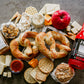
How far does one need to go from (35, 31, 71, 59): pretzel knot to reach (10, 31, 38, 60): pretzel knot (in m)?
0.07

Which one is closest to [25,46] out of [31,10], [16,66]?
[16,66]

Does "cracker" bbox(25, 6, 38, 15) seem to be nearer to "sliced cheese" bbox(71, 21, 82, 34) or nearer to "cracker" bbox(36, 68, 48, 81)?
"sliced cheese" bbox(71, 21, 82, 34)

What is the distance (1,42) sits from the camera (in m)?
1.29

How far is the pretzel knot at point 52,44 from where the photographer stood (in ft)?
4.08

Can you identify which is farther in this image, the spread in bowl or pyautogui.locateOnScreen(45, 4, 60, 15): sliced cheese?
pyautogui.locateOnScreen(45, 4, 60, 15): sliced cheese

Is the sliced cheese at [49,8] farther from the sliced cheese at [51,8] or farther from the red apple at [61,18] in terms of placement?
the red apple at [61,18]

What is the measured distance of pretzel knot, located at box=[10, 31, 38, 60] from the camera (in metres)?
1.28

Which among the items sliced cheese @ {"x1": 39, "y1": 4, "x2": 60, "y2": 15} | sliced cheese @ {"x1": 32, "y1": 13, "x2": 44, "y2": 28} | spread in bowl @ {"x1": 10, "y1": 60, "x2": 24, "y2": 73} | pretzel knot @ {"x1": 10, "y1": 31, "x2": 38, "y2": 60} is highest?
sliced cheese @ {"x1": 39, "y1": 4, "x2": 60, "y2": 15}

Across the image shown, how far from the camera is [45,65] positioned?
132cm

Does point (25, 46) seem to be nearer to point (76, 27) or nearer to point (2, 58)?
point (2, 58)

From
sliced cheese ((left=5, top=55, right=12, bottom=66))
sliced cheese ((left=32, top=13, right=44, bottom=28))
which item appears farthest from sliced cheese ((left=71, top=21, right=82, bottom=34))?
sliced cheese ((left=5, top=55, right=12, bottom=66))

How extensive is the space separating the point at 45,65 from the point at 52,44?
198 mm

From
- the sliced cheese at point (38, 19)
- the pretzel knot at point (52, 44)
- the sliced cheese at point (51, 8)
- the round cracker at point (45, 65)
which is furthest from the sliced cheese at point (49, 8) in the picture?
the round cracker at point (45, 65)

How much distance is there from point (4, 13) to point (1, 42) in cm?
33
